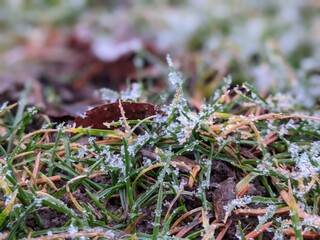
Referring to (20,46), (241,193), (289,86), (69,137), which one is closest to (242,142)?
(241,193)

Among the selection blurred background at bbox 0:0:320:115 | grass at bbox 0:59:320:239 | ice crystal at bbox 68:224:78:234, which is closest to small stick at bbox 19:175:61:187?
grass at bbox 0:59:320:239

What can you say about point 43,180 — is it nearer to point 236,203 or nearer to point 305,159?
point 236,203

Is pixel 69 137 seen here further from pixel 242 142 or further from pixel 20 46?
pixel 20 46

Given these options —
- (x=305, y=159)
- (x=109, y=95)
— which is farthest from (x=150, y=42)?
(x=305, y=159)

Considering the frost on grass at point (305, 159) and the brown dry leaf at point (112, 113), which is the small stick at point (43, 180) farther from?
the frost on grass at point (305, 159)

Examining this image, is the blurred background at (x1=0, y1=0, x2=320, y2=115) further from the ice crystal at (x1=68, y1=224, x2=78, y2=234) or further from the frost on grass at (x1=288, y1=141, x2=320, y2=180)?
the ice crystal at (x1=68, y1=224, x2=78, y2=234)
